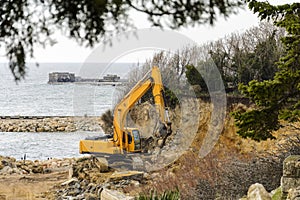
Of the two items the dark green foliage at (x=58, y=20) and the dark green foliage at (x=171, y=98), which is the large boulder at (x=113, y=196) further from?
the dark green foliage at (x=171, y=98)

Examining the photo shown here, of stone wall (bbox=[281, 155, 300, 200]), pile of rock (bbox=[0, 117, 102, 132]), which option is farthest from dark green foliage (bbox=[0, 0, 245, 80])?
pile of rock (bbox=[0, 117, 102, 132])

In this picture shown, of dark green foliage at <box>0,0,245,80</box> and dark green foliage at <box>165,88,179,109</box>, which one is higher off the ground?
dark green foliage at <box>0,0,245,80</box>

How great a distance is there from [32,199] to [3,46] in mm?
4316

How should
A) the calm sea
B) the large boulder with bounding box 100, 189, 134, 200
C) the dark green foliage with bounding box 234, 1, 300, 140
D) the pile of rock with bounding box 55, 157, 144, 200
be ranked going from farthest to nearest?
the calm sea, the pile of rock with bounding box 55, 157, 144, 200, the large boulder with bounding box 100, 189, 134, 200, the dark green foliage with bounding box 234, 1, 300, 140

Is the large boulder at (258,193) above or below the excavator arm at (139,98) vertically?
below

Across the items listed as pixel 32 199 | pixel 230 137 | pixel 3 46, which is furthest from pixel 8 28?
pixel 230 137

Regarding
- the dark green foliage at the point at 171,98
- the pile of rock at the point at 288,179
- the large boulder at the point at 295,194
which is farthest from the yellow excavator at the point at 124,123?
the large boulder at the point at 295,194

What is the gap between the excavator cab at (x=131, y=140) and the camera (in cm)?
610

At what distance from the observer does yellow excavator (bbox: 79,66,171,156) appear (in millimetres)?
5961

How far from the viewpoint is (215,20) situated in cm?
186

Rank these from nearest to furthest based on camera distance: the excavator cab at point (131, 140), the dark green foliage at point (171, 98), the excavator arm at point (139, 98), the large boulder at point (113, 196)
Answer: the large boulder at point (113, 196)
the excavator arm at point (139, 98)
the excavator cab at point (131, 140)
the dark green foliage at point (171, 98)

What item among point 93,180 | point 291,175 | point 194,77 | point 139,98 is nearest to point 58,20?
point 291,175

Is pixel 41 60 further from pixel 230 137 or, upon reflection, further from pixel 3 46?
pixel 230 137

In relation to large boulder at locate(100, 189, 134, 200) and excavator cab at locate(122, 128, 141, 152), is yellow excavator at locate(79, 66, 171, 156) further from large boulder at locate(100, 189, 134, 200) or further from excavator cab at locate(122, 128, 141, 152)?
large boulder at locate(100, 189, 134, 200)
